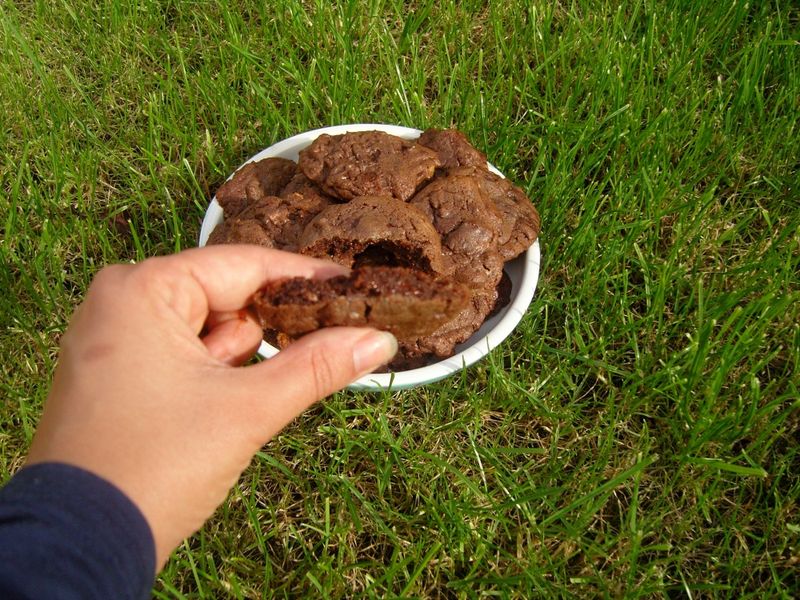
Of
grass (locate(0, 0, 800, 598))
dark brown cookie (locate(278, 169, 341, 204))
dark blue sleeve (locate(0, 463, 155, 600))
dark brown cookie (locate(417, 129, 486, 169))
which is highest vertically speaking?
dark blue sleeve (locate(0, 463, 155, 600))

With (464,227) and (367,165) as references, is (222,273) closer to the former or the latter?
(367,165)

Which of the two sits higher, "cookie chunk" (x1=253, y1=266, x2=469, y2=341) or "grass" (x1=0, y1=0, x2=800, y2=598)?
"cookie chunk" (x1=253, y1=266, x2=469, y2=341)

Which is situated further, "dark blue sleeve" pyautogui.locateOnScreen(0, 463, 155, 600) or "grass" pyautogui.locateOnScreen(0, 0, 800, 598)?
"grass" pyautogui.locateOnScreen(0, 0, 800, 598)

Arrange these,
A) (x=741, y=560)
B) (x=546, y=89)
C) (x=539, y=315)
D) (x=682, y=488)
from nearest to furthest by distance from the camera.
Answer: (x=741, y=560), (x=682, y=488), (x=539, y=315), (x=546, y=89)

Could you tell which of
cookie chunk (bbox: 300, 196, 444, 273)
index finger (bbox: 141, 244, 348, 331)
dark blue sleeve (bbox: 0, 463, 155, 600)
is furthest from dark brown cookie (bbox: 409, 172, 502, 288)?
dark blue sleeve (bbox: 0, 463, 155, 600)

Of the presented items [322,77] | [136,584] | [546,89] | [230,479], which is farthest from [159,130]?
[136,584]

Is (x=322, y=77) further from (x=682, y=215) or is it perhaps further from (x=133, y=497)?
(x=133, y=497)

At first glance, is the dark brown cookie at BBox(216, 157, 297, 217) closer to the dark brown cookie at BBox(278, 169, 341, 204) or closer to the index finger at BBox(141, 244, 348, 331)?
the dark brown cookie at BBox(278, 169, 341, 204)
